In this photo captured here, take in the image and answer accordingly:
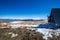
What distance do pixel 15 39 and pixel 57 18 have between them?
8785 millimetres

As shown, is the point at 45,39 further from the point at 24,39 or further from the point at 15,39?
the point at 15,39

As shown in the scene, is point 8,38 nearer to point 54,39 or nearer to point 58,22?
point 54,39

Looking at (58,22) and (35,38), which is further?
(58,22)

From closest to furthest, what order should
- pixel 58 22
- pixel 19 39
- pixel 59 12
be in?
1. pixel 19 39
2. pixel 58 22
3. pixel 59 12

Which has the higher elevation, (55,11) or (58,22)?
(55,11)

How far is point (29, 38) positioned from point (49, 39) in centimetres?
129

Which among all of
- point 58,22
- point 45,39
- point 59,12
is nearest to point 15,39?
point 45,39

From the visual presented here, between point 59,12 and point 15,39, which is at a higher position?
point 59,12

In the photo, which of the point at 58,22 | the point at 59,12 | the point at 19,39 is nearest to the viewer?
the point at 19,39

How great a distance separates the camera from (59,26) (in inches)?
549

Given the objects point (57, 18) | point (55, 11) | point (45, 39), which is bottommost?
point (45, 39)

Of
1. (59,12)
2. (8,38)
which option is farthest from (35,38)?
(59,12)

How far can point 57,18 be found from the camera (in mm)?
14172

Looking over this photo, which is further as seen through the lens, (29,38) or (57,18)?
(57,18)
